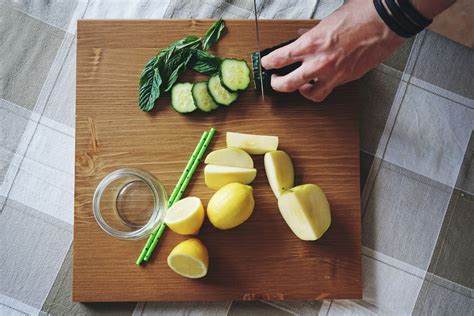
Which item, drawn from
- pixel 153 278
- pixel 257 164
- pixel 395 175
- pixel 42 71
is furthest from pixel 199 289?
pixel 42 71

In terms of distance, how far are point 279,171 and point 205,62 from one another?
0.98ft

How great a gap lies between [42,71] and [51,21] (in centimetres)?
13

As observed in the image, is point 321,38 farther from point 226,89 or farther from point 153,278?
point 153,278

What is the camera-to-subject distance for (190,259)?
47.1 inches

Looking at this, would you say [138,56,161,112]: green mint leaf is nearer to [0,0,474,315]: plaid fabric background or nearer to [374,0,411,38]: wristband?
[0,0,474,315]: plaid fabric background

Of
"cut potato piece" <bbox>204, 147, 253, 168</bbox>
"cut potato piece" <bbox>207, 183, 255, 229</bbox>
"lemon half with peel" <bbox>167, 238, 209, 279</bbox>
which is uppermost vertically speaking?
"cut potato piece" <bbox>204, 147, 253, 168</bbox>

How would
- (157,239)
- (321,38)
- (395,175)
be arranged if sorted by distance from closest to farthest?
(321,38)
(157,239)
(395,175)

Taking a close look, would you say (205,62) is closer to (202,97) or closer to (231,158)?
(202,97)

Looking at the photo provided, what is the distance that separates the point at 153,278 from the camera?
125 cm

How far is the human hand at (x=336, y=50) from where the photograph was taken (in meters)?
1.09

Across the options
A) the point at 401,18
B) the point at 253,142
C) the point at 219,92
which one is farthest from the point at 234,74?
the point at 401,18

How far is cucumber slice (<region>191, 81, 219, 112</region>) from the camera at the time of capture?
1.25 m

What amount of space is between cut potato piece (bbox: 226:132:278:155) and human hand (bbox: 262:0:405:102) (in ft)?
0.39

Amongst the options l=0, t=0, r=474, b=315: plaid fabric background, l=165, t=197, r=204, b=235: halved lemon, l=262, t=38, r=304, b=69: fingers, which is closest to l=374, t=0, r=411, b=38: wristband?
l=262, t=38, r=304, b=69: fingers
